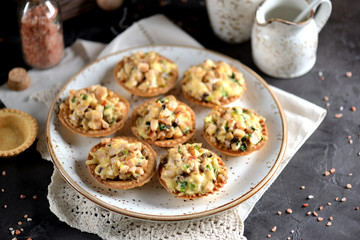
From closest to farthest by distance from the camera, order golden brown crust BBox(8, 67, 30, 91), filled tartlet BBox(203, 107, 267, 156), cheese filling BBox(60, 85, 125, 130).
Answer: filled tartlet BBox(203, 107, 267, 156) → cheese filling BBox(60, 85, 125, 130) → golden brown crust BBox(8, 67, 30, 91)

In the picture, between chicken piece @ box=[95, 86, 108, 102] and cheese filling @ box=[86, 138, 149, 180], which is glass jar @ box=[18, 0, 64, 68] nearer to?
chicken piece @ box=[95, 86, 108, 102]

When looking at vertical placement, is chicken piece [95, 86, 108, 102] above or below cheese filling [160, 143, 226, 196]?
above

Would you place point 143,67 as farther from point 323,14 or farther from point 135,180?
point 323,14

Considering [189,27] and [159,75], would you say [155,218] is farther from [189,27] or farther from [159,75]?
[189,27]

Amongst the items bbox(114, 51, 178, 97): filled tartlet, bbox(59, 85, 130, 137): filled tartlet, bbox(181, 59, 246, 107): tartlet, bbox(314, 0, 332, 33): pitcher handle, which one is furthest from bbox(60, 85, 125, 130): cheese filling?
bbox(314, 0, 332, 33): pitcher handle

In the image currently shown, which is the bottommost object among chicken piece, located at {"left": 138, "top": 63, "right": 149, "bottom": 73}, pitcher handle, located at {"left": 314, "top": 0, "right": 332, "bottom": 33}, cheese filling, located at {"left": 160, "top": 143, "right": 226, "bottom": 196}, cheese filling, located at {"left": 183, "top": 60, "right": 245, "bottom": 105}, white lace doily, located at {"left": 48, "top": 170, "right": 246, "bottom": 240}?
white lace doily, located at {"left": 48, "top": 170, "right": 246, "bottom": 240}

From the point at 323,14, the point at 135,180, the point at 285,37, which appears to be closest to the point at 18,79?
the point at 135,180

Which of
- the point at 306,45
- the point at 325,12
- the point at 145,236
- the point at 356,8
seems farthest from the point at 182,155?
the point at 356,8
